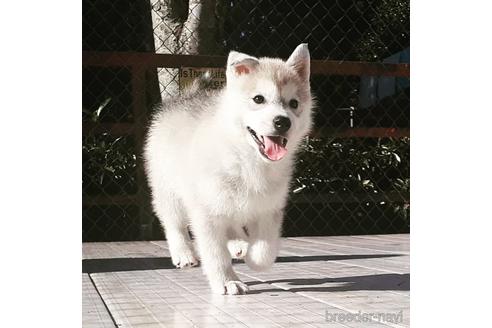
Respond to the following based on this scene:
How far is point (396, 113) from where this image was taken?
1908mm

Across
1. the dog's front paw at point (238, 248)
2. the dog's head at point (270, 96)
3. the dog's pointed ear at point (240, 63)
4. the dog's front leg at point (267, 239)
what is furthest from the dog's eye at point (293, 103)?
the dog's front paw at point (238, 248)

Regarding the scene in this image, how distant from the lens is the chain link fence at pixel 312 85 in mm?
1742

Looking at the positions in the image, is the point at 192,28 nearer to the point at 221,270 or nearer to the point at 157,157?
the point at 157,157

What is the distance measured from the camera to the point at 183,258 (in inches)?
77.5

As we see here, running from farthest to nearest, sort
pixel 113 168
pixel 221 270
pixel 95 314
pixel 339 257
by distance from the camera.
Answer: pixel 339 257 < pixel 221 270 < pixel 113 168 < pixel 95 314

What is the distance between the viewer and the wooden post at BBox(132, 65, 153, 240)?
178 centimetres

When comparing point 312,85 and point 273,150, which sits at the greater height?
point 312,85

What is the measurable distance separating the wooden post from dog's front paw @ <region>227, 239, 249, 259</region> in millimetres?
225

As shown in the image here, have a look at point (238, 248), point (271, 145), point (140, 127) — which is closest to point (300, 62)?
point (271, 145)

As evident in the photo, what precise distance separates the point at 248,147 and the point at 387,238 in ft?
1.28

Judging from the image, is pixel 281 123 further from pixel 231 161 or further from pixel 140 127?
pixel 140 127

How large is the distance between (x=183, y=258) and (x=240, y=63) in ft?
1.64
